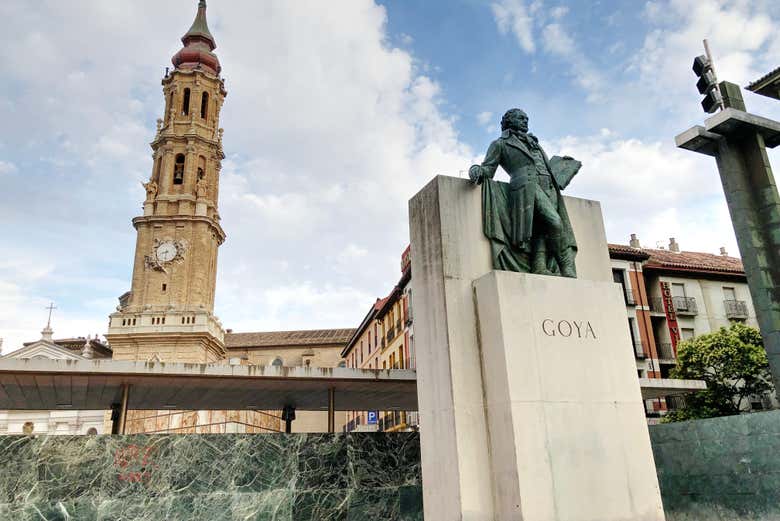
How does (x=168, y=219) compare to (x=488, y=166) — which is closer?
(x=488, y=166)

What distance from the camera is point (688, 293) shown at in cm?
3250

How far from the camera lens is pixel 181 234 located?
4462cm

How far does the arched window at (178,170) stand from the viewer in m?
47.4

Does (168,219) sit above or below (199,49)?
below

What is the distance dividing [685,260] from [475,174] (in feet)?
110

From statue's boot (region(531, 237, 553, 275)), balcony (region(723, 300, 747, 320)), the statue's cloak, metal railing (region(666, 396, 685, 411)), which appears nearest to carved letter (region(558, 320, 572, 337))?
statue's boot (region(531, 237, 553, 275))

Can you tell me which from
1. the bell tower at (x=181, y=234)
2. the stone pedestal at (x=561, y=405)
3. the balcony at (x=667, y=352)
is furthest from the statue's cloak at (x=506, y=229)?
the bell tower at (x=181, y=234)

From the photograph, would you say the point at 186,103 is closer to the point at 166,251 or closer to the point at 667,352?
the point at 166,251

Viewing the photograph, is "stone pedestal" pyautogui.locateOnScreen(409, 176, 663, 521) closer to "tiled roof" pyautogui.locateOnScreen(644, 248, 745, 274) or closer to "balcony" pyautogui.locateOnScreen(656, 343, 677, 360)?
"balcony" pyautogui.locateOnScreen(656, 343, 677, 360)

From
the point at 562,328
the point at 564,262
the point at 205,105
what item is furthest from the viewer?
the point at 205,105

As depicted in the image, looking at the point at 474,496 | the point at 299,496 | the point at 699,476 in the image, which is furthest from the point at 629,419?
the point at 299,496

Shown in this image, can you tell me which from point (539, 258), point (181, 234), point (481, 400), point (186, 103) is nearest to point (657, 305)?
point (539, 258)

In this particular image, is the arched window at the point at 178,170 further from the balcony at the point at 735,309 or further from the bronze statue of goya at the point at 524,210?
the bronze statue of goya at the point at 524,210

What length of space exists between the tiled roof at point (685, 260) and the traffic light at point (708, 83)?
1938cm
